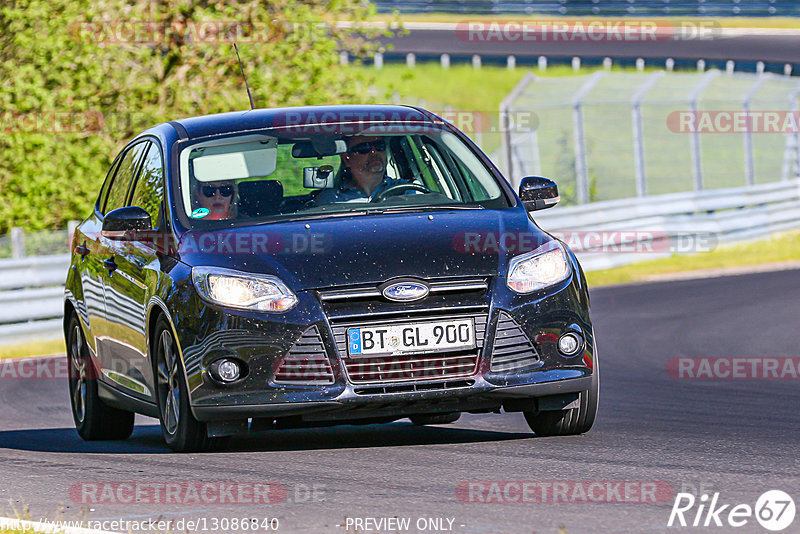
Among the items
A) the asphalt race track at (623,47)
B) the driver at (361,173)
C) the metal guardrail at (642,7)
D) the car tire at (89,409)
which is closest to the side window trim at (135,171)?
the car tire at (89,409)

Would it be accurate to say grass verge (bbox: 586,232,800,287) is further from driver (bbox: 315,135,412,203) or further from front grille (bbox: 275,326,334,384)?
front grille (bbox: 275,326,334,384)

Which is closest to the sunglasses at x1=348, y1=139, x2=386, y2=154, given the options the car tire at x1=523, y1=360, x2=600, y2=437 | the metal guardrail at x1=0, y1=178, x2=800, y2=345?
the car tire at x1=523, y1=360, x2=600, y2=437

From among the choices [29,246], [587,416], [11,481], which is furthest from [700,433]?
[29,246]

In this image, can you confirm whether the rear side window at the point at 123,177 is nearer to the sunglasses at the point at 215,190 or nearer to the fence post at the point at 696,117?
the sunglasses at the point at 215,190

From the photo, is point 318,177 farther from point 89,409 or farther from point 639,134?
point 639,134

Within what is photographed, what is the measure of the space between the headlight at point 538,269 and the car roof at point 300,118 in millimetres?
1581

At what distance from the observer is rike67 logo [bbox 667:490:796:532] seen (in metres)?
5.45

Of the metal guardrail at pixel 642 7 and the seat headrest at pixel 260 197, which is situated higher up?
the seat headrest at pixel 260 197

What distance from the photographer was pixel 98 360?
30.8 feet

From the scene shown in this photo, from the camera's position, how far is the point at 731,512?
18.5 ft

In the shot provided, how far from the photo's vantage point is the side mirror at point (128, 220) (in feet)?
27.0

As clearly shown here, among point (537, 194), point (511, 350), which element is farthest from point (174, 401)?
point (537, 194)

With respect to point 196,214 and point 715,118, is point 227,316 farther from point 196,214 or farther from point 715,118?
point 715,118

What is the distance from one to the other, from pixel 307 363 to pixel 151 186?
1.94 meters
